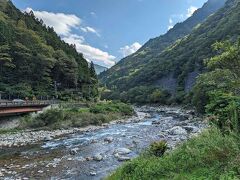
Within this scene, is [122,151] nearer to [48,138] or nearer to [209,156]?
[48,138]

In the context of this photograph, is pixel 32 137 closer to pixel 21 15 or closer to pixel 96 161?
pixel 96 161

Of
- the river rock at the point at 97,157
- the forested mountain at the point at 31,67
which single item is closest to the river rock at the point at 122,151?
the river rock at the point at 97,157

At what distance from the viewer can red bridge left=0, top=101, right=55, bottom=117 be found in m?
41.1

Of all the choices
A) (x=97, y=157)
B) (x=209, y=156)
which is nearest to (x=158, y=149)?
(x=209, y=156)

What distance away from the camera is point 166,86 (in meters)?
144

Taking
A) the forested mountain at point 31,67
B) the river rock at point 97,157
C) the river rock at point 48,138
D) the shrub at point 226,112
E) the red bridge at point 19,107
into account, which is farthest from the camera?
the forested mountain at point 31,67

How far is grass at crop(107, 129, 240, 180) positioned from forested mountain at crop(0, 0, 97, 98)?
182 feet

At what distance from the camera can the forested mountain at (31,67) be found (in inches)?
2758

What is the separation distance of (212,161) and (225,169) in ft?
3.27

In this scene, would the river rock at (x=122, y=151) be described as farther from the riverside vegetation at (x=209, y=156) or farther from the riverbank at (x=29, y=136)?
the riverbank at (x=29, y=136)

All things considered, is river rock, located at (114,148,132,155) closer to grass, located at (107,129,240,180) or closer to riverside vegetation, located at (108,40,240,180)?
riverside vegetation, located at (108,40,240,180)

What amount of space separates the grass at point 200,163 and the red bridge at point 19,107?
30.8 metres

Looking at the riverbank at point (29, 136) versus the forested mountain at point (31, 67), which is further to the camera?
the forested mountain at point (31, 67)

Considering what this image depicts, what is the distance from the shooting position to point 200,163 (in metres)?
10.8
